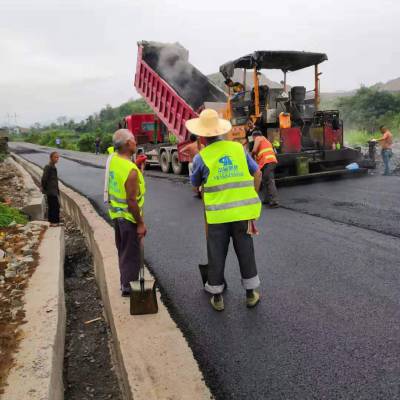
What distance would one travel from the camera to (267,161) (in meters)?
7.52

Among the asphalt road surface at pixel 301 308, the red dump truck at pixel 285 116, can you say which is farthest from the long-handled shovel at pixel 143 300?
the red dump truck at pixel 285 116

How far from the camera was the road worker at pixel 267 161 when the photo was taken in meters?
7.39

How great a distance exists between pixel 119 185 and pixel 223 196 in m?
0.88

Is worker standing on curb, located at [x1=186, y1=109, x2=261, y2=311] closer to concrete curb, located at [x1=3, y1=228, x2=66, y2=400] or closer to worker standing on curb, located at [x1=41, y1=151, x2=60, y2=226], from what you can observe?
concrete curb, located at [x1=3, y1=228, x2=66, y2=400]

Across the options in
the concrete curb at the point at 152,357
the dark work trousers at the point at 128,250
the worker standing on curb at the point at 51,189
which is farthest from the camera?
the worker standing on curb at the point at 51,189

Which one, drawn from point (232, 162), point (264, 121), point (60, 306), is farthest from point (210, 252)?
point (264, 121)

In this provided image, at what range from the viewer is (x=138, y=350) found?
2.70 meters

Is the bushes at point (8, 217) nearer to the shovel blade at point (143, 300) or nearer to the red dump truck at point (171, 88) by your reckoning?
the shovel blade at point (143, 300)

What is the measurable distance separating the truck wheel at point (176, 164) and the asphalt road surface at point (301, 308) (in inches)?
273

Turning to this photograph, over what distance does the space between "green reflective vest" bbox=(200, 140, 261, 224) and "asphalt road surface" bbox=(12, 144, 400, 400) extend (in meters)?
0.78

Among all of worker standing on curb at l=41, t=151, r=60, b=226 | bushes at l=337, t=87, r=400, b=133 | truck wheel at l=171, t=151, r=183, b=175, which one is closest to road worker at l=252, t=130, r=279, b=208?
worker standing on curb at l=41, t=151, r=60, b=226

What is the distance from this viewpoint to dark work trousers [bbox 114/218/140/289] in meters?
3.58

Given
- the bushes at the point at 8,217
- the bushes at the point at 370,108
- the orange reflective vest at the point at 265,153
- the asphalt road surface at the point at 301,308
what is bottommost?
the asphalt road surface at the point at 301,308

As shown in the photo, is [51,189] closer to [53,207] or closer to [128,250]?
[53,207]
